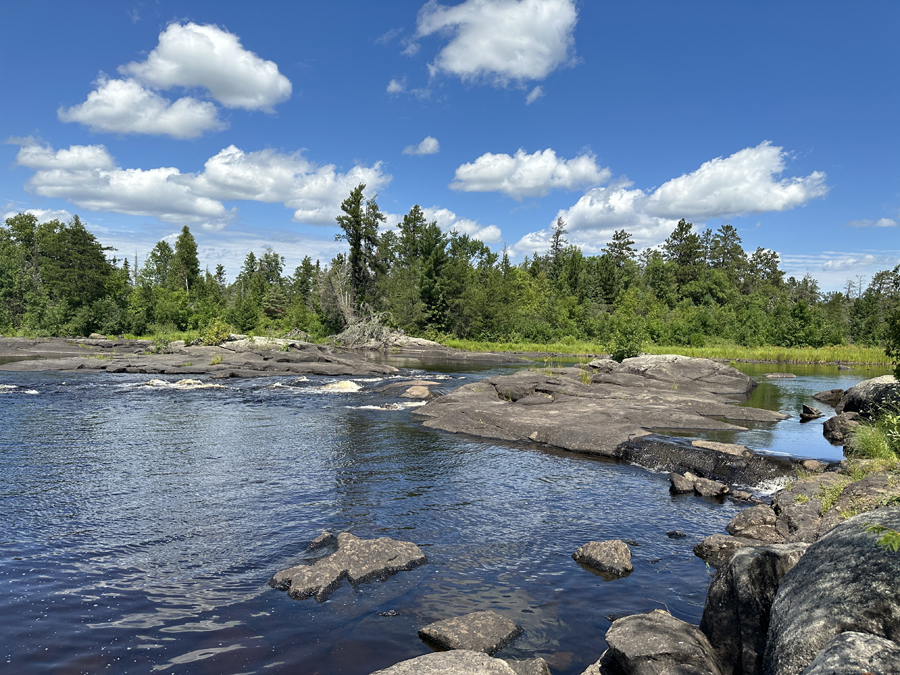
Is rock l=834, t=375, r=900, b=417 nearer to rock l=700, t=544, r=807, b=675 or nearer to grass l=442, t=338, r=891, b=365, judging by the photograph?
rock l=700, t=544, r=807, b=675

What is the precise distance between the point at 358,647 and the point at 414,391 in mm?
19534

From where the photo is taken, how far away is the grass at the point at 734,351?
49.0 metres

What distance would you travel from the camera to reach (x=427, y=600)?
7387 mm

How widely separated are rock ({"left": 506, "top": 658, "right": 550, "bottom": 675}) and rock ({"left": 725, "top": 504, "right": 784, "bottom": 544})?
5.83m

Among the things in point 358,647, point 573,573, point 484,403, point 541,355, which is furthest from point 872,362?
point 358,647

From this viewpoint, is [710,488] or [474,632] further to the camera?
[710,488]

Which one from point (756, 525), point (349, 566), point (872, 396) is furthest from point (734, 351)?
point (349, 566)

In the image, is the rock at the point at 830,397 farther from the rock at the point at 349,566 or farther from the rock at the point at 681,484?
the rock at the point at 349,566

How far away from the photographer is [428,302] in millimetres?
68688

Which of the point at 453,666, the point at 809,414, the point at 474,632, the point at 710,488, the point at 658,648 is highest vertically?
the point at 809,414

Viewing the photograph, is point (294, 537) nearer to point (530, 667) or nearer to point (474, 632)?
point (474, 632)

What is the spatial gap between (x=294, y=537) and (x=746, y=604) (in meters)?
6.99

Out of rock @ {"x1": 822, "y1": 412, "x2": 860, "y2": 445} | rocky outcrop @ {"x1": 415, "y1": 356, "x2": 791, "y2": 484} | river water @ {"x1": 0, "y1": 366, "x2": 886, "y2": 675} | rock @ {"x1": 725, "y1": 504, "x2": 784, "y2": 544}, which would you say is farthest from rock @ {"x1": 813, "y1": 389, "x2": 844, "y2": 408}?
rock @ {"x1": 725, "y1": 504, "x2": 784, "y2": 544}

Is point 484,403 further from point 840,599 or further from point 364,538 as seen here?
point 840,599
